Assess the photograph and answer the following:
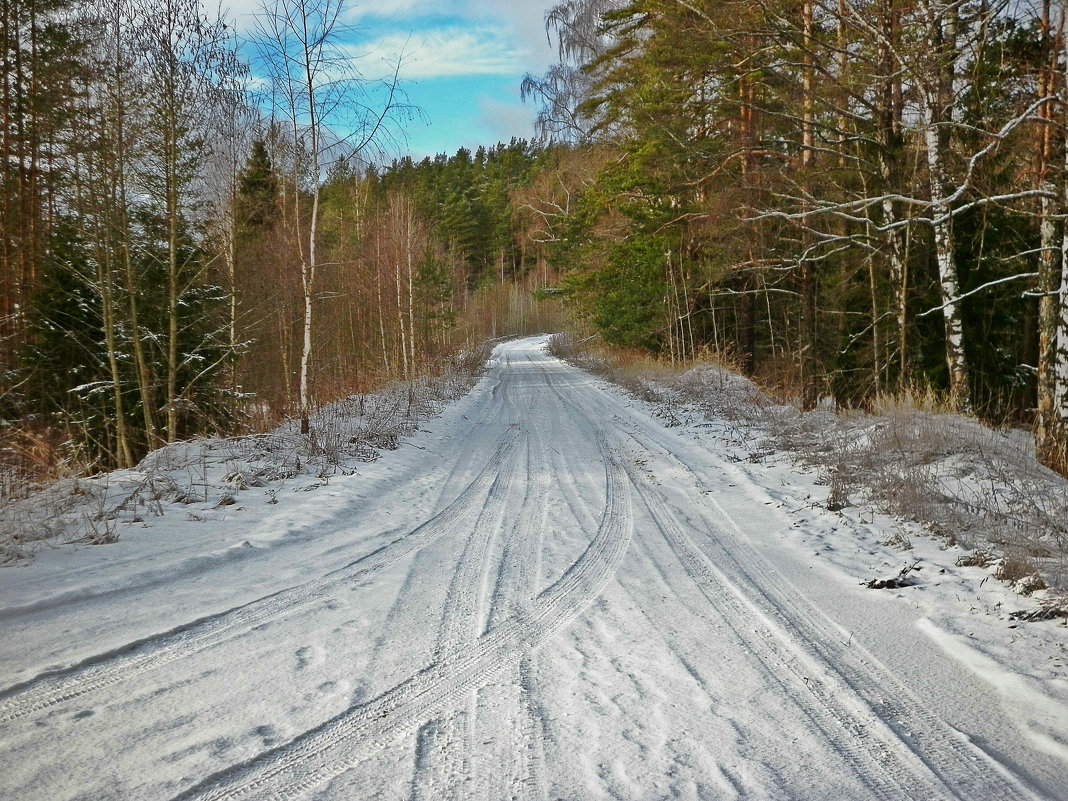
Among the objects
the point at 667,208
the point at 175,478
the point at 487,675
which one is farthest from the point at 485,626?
the point at 667,208

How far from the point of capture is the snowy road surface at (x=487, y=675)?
247cm

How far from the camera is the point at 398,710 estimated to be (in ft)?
9.66

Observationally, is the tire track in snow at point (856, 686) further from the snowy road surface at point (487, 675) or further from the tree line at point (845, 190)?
the tree line at point (845, 190)

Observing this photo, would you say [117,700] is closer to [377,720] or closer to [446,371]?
[377,720]

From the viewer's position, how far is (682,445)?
1079 cm

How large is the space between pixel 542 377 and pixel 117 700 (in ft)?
82.6

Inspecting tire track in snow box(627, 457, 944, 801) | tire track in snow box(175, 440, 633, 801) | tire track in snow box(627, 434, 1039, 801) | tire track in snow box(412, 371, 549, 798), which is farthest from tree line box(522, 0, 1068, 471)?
tire track in snow box(175, 440, 633, 801)

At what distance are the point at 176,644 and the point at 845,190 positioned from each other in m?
14.4

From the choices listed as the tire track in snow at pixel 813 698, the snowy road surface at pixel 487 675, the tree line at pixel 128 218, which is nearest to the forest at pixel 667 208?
the tree line at pixel 128 218

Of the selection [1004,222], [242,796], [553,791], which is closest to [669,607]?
[553,791]

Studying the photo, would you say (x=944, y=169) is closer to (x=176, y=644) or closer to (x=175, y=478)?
(x=175, y=478)

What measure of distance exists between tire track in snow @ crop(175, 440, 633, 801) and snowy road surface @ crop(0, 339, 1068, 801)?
0.01 metres

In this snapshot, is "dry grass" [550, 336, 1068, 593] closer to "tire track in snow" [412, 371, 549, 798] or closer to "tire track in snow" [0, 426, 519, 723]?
"tire track in snow" [412, 371, 549, 798]

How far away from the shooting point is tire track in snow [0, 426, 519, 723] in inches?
118
